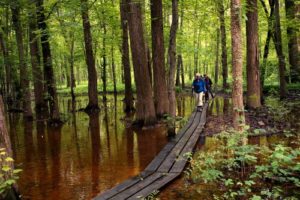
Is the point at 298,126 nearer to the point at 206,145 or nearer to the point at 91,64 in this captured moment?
the point at 206,145

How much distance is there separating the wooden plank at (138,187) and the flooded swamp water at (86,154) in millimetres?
400

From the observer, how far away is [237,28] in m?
7.22

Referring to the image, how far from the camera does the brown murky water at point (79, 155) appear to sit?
738 cm

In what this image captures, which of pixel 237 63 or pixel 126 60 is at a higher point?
pixel 126 60

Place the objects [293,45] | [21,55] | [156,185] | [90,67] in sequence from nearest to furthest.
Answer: [156,185] → [21,55] → [90,67] → [293,45]

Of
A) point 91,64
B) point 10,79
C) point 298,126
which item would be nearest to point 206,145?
point 298,126

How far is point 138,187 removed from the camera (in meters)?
Result: 6.58

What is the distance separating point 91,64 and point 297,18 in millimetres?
12777

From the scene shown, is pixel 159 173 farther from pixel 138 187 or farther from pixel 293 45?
pixel 293 45

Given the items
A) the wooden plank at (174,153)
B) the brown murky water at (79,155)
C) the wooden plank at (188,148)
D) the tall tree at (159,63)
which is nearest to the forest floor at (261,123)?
the wooden plank at (188,148)

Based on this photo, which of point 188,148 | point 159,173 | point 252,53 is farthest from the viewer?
point 252,53

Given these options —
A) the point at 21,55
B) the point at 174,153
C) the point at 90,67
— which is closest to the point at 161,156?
the point at 174,153

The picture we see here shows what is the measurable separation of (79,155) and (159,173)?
3.55m

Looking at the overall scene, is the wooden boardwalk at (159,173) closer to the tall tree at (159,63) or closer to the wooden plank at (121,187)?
the wooden plank at (121,187)
